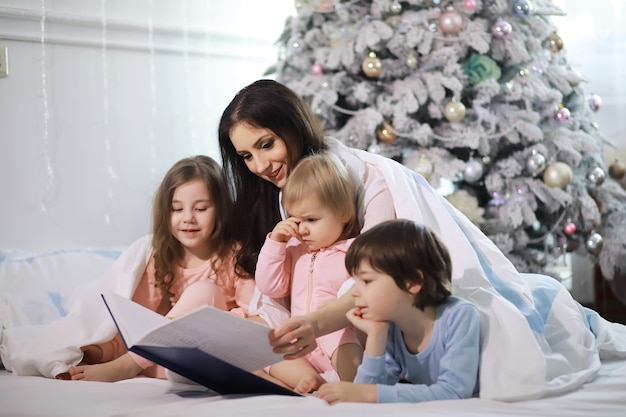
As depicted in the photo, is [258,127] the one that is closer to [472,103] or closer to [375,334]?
[375,334]

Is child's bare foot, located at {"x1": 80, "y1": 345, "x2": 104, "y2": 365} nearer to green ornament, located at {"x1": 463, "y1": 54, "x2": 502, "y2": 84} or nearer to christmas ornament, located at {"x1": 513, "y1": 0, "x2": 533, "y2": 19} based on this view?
green ornament, located at {"x1": 463, "y1": 54, "x2": 502, "y2": 84}

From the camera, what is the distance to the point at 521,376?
1.50 meters

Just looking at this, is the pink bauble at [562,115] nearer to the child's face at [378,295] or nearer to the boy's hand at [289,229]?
the boy's hand at [289,229]

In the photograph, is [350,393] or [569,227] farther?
[569,227]

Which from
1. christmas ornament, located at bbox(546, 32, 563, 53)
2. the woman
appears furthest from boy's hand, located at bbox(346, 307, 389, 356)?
christmas ornament, located at bbox(546, 32, 563, 53)

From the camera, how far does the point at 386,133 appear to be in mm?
3191

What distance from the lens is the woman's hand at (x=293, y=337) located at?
4.83ft

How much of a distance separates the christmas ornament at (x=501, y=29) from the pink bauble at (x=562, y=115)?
0.35 meters

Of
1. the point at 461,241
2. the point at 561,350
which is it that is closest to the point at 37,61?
the point at 461,241

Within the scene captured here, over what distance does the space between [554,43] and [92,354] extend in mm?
2164

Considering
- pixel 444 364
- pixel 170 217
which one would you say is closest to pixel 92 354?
pixel 170 217

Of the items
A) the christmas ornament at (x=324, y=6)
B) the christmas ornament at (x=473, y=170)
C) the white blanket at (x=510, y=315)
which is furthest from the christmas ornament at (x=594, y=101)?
the white blanket at (x=510, y=315)

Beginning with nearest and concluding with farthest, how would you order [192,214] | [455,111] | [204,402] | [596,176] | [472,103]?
[204,402], [192,214], [455,111], [472,103], [596,176]

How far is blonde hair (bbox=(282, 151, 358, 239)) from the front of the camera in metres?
1.79
